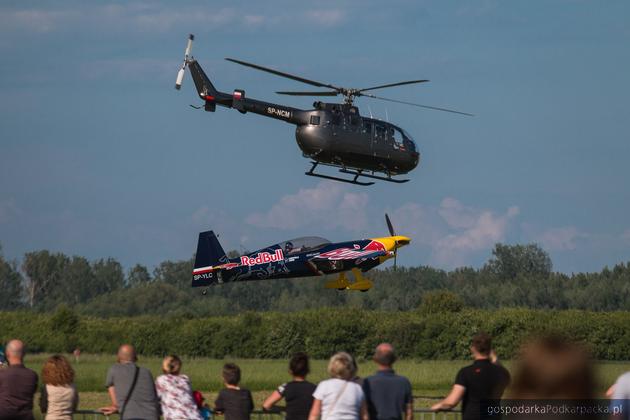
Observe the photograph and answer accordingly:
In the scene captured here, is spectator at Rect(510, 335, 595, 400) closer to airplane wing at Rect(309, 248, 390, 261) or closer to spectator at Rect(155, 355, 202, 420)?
spectator at Rect(155, 355, 202, 420)

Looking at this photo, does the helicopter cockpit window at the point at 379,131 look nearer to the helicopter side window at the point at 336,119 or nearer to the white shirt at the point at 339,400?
the helicopter side window at the point at 336,119

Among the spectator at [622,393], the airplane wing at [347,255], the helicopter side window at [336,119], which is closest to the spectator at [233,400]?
the spectator at [622,393]

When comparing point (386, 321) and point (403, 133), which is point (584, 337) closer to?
point (386, 321)

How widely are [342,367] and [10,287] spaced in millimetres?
78348

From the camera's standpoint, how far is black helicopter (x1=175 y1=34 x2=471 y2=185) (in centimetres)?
3225

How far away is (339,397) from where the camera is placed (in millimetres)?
10234

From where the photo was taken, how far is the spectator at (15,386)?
11141 mm

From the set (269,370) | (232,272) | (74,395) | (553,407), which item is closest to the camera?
(553,407)

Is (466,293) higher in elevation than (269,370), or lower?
higher

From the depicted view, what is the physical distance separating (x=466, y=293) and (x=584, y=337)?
2999 centimetres

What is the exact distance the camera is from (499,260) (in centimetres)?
10156

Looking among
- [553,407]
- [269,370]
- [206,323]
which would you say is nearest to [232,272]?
[269,370]

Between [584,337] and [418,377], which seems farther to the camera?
[584,337]

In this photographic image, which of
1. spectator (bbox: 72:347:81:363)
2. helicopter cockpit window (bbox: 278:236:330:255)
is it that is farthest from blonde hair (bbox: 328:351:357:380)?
spectator (bbox: 72:347:81:363)
